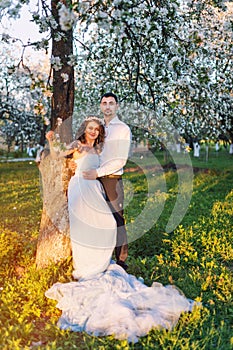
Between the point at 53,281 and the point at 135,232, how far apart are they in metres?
3.32

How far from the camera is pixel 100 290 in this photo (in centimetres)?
519

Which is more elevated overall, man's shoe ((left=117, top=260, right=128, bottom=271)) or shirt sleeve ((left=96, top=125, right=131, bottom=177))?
shirt sleeve ((left=96, top=125, right=131, bottom=177))

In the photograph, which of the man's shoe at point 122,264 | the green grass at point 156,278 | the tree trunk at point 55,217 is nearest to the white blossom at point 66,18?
the tree trunk at point 55,217

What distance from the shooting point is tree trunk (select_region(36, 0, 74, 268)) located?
249 inches

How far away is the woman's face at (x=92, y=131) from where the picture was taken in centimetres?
Answer: 587

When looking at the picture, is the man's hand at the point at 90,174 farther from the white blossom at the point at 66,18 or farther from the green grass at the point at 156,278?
the white blossom at the point at 66,18

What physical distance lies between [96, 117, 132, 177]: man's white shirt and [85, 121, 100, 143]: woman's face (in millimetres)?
179

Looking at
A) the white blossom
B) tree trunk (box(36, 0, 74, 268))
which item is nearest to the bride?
tree trunk (box(36, 0, 74, 268))

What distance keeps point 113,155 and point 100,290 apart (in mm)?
1763

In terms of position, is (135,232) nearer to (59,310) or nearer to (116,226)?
(116,226)

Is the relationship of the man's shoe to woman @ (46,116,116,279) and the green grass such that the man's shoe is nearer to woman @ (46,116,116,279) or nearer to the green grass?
the green grass

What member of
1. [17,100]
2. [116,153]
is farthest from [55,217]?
[17,100]

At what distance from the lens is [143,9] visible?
19.9 ft

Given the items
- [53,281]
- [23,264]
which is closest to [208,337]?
[53,281]
